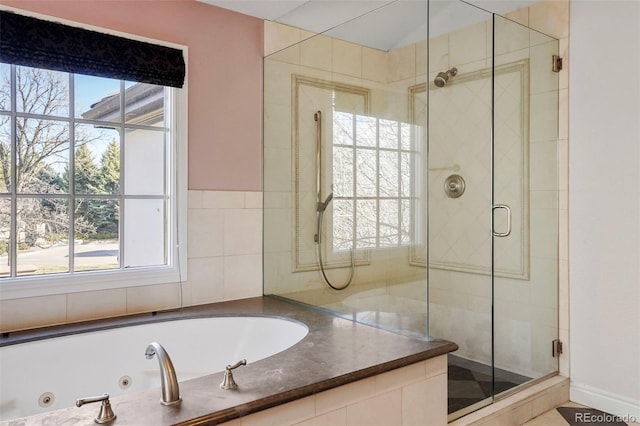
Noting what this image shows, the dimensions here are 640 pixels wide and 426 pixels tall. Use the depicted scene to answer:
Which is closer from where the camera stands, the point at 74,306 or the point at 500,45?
the point at 74,306

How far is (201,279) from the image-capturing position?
2732mm

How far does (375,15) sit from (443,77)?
499 mm

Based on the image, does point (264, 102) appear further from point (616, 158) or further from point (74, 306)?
point (616, 158)

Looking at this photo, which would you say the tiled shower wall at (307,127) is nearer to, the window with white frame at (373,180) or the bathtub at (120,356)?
the window with white frame at (373,180)

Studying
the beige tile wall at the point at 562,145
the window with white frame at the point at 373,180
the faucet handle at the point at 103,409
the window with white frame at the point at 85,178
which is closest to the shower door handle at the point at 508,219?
the beige tile wall at the point at 562,145

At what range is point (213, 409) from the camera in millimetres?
1348

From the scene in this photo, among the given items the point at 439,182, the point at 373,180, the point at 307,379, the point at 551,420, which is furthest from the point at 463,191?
the point at 307,379

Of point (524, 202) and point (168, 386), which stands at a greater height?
point (524, 202)

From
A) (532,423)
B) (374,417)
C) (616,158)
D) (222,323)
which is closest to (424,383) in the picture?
(374,417)

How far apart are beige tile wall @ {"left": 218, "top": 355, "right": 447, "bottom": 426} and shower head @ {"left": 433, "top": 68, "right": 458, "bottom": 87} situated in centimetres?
139

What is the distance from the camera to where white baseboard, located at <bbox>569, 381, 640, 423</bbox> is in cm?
237

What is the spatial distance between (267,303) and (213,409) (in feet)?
4.74
